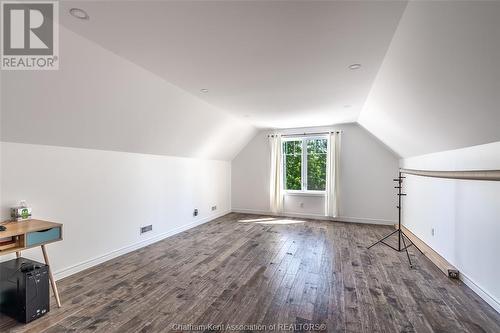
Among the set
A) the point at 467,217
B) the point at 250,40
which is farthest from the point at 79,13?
the point at 467,217

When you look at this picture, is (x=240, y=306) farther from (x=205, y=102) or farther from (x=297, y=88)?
(x=205, y=102)

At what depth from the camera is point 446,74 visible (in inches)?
A: 75.7

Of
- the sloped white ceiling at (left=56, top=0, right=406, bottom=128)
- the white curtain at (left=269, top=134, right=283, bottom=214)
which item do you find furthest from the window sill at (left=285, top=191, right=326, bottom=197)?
the sloped white ceiling at (left=56, top=0, right=406, bottom=128)

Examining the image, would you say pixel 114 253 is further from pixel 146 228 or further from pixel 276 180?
pixel 276 180

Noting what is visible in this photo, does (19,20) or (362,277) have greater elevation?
(19,20)

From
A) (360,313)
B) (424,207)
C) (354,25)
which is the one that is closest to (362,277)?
(360,313)

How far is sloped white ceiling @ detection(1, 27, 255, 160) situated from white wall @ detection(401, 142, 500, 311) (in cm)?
362

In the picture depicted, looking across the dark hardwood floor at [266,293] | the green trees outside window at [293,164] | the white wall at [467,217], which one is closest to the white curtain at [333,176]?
the green trees outside window at [293,164]

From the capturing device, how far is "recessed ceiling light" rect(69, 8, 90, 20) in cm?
171

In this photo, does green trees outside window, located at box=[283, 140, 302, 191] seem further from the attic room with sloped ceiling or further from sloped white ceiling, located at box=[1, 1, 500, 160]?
sloped white ceiling, located at box=[1, 1, 500, 160]

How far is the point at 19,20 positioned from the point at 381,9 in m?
2.70

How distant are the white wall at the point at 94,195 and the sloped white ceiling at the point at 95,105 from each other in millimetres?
194

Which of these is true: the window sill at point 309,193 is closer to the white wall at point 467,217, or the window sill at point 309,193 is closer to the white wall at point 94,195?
the white wall at point 467,217

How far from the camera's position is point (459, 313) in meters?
2.17
